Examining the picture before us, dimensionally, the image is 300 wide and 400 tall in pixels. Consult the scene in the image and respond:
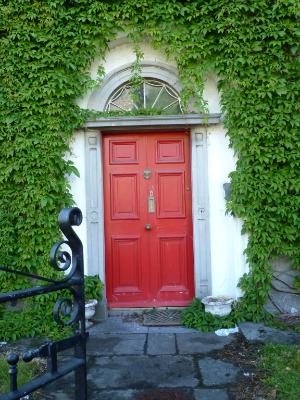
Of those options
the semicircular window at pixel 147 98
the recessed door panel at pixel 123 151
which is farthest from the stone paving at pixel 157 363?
the semicircular window at pixel 147 98

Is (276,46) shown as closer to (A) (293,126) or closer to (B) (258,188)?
(A) (293,126)

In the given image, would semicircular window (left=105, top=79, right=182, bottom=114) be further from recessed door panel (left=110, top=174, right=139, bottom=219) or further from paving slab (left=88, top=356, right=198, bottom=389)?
paving slab (left=88, top=356, right=198, bottom=389)

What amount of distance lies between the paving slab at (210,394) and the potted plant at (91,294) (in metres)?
2.00

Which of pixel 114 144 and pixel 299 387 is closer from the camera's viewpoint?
pixel 299 387

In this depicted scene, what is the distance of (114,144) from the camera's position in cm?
578

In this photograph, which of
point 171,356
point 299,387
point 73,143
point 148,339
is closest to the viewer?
point 299,387

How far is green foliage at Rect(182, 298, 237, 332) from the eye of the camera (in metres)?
5.13

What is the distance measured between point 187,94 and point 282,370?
3.27 meters

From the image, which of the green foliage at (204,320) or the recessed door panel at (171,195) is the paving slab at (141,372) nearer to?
the green foliage at (204,320)

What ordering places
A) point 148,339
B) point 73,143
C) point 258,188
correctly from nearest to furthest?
point 148,339
point 258,188
point 73,143

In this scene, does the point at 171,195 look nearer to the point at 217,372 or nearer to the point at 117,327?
the point at 117,327

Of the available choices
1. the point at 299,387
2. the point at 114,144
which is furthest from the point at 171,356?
the point at 114,144

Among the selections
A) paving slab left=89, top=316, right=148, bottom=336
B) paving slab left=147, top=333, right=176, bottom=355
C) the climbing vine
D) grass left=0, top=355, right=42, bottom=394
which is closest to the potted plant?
paving slab left=89, top=316, right=148, bottom=336

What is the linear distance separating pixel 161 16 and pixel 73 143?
1863 mm
